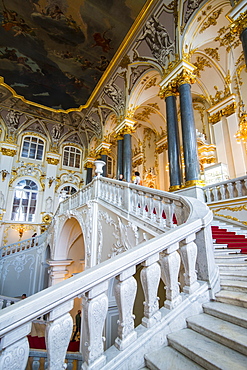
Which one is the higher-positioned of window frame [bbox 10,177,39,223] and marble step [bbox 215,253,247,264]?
window frame [bbox 10,177,39,223]

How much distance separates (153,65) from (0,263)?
11.8 metres

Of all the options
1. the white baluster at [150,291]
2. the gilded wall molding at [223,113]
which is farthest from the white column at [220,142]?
the white baluster at [150,291]

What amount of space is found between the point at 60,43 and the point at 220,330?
12631mm

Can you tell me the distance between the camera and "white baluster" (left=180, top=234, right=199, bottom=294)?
1.77 m

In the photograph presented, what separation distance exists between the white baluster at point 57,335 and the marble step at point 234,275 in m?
1.90

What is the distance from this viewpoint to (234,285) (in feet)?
6.43

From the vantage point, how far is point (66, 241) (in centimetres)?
864

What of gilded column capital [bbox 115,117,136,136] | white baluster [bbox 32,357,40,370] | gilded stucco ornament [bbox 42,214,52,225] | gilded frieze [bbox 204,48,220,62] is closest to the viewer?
white baluster [bbox 32,357,40,370]

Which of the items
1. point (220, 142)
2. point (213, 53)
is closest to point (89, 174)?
point (220, 142)

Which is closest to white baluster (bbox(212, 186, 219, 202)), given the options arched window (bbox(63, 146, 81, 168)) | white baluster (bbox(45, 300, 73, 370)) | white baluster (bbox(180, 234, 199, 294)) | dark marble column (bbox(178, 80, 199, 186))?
dark marble column (bbox(178, 80, 199, 186))

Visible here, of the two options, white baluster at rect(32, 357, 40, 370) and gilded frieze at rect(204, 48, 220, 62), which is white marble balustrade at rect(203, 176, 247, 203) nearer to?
white baluster at rect(32, 357, 40, 370)

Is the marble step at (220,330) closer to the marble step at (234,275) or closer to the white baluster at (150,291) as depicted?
the white baluster at (150,291)

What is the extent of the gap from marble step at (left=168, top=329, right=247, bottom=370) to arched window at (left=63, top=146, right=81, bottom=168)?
50.5 ft

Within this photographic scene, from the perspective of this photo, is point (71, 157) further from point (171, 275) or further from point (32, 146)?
point (171, 275)
